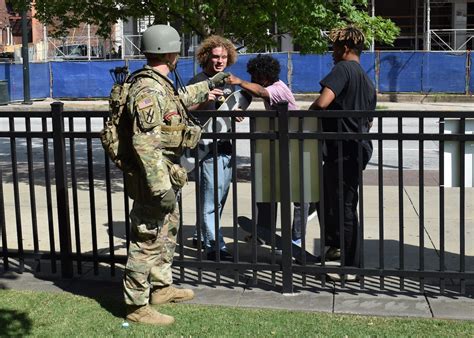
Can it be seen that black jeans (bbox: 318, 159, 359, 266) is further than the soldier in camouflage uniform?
Yes

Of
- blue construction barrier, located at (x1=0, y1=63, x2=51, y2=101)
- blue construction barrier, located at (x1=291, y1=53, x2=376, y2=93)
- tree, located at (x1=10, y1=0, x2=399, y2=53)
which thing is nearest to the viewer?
tree, located at (x1=10, y1=0, x2=399, y2=53)

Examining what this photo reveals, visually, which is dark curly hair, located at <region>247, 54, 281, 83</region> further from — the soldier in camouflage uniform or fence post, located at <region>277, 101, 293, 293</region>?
the soldier in camouflage uniform

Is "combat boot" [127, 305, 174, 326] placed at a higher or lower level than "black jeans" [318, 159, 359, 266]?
lower

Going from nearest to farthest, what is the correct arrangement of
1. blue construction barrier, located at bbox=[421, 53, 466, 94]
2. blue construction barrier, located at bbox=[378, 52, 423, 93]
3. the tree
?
the tree, blue construction barrier, located at bbox=[421, 53, 466, 94], blue construction barrier, located at bbox=[378, 52, 423, 93]

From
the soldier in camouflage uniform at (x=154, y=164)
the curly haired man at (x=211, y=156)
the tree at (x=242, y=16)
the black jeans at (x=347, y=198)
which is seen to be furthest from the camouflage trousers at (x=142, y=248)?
the tree at (x=242, y=16)

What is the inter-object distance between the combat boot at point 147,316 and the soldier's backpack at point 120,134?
0.90m

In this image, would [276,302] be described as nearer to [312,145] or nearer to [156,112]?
[312,145]

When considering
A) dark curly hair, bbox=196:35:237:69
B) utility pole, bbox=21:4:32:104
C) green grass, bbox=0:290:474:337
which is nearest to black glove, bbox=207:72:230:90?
dark curly hair, bbox=196:35:237:69

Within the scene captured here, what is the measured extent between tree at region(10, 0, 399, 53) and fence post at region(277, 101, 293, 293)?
4331 millimetres

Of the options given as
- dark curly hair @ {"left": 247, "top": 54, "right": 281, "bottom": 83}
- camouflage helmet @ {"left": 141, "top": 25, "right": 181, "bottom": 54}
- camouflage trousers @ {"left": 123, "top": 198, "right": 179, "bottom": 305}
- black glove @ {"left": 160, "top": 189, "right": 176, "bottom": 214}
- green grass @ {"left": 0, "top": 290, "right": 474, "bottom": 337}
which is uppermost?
camouflage helmet @ {"left": 141, "top": 25, "right": 181, "bottom": 54}

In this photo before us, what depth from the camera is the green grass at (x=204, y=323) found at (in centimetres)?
430

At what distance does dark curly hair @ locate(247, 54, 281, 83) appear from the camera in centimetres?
591

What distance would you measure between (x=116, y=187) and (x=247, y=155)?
3.81 m

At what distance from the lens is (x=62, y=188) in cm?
538
